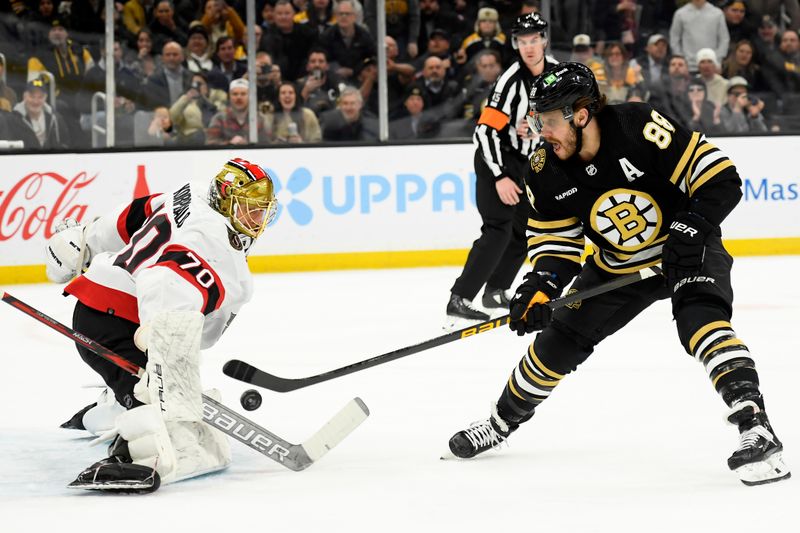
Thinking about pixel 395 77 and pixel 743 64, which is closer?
pixel 395 77

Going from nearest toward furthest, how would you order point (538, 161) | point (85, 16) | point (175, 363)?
point (175, 363)
point (538, 161)
point (85, 16)

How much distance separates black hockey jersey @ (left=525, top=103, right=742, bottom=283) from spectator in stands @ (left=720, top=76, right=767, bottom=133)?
481 centimetres

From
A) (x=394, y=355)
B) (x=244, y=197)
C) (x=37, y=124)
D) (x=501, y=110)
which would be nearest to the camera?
(x=244, y=197)

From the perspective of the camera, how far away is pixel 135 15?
699 cm

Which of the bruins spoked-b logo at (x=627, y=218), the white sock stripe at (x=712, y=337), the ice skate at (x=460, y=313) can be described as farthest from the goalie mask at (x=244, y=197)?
the ice skate at (x=460, y=313)

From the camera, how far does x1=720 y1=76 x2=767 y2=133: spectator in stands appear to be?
7262 millimetres

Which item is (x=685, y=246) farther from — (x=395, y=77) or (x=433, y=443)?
(x=395, y=77)

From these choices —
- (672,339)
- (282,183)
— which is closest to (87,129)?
(282,183)

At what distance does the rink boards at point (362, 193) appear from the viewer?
6.57 meters

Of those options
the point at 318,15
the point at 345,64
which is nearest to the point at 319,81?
the point at 345,64

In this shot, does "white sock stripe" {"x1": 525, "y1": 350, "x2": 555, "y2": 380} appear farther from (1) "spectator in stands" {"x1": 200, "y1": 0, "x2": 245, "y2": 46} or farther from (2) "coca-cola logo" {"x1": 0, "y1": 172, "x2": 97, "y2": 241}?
(1) "spectator in stands" {"x1": 200, "y1": 0, "x2": 245, "y2": 46}

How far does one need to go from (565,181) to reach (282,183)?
419 cm

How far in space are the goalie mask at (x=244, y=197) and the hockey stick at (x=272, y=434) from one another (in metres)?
0.41

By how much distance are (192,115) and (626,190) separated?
15.2ft
